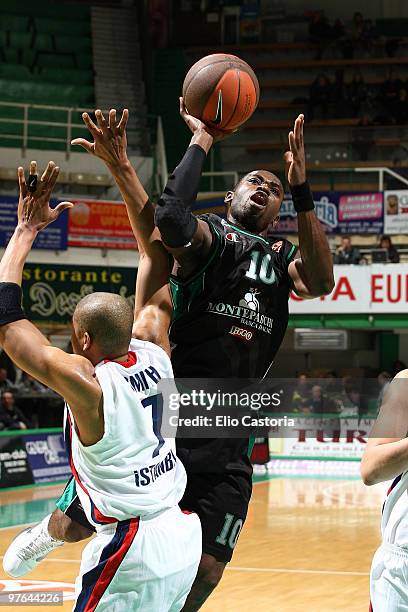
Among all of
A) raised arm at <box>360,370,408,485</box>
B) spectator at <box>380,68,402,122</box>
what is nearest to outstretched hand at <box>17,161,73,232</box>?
raised arm at <box>360,370,408,485</box>

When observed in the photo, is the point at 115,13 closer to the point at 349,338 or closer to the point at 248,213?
the point at 349,338

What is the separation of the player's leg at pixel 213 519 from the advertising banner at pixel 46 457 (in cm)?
1086

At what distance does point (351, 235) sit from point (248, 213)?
15859 mm

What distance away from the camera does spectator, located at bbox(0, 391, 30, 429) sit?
15594 mm

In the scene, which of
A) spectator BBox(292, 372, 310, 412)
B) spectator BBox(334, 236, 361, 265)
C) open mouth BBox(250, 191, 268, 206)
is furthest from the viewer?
spectator BBox(334, 236, 361, 265)

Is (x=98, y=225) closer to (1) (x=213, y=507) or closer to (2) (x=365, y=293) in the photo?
(2) (x=365, y=293)

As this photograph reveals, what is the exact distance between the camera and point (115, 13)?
1079 inches

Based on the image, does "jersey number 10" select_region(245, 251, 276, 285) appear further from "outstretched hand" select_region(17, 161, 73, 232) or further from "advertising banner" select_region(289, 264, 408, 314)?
"advertising banner" select_region(289, 264, 408, 314)

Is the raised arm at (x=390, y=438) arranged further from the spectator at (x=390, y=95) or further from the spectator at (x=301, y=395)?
the spectator at (x=390, y=95)

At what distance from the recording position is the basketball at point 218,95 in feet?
14.5

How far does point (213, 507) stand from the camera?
177 inches

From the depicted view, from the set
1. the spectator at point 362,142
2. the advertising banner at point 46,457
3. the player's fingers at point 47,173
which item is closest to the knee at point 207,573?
the player's fingers at point 47,173

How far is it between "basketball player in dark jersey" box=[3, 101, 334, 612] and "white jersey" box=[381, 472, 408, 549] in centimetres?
91

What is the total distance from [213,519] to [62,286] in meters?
14.9
